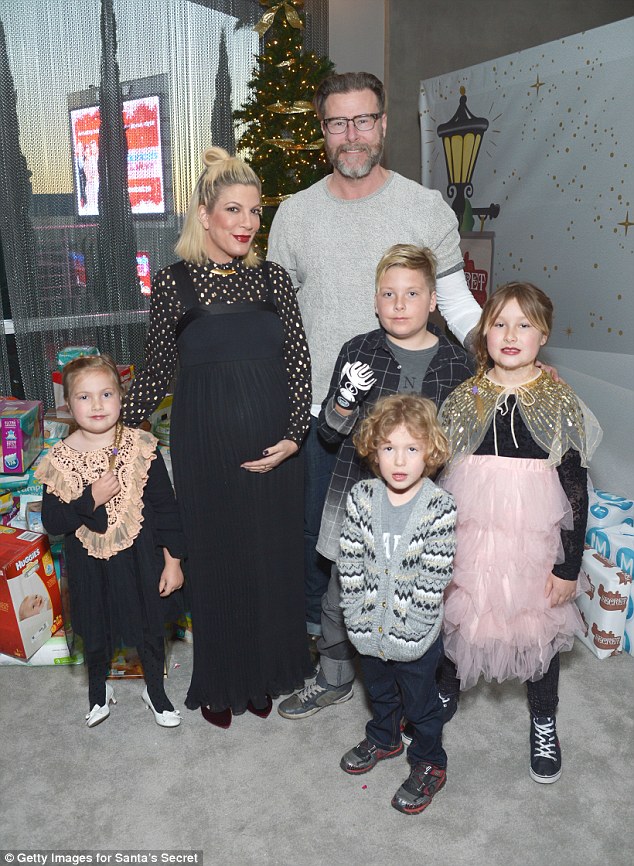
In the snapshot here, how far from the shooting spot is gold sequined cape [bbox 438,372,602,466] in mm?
1966

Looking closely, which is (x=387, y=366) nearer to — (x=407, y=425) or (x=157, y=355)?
(x=407, y=425)

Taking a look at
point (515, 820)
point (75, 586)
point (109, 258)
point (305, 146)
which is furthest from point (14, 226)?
point (515, 820)

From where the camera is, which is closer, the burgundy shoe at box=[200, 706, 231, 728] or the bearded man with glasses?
the bearded man with glasses

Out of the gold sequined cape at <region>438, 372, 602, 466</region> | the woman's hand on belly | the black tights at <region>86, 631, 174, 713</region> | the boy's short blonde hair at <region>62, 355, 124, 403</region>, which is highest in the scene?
the boy's short blonde hair at <region>62, 355, 124, 403</region>

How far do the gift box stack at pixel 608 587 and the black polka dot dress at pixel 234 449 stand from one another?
3.83 feet

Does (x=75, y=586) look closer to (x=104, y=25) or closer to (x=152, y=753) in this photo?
(x=152, y=753)

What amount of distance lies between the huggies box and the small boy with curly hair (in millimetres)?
1312

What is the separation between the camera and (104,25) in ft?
15.0

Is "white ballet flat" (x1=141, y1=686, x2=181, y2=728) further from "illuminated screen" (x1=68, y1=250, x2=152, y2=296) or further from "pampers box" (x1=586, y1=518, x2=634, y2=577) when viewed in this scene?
"illuminated screen" (x1=68, y1=250, x2=152, y2=296)

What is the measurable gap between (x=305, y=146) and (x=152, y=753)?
337 centimetres

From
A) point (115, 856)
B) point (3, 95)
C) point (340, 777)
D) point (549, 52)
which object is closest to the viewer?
point (115, 856)

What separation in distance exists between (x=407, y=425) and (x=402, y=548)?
0.31 meters

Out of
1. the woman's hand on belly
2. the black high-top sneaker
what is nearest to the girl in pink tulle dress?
the black high-top sneaker

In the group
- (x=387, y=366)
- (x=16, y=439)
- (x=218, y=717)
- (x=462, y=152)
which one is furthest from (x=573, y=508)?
(x=462, y=152)
